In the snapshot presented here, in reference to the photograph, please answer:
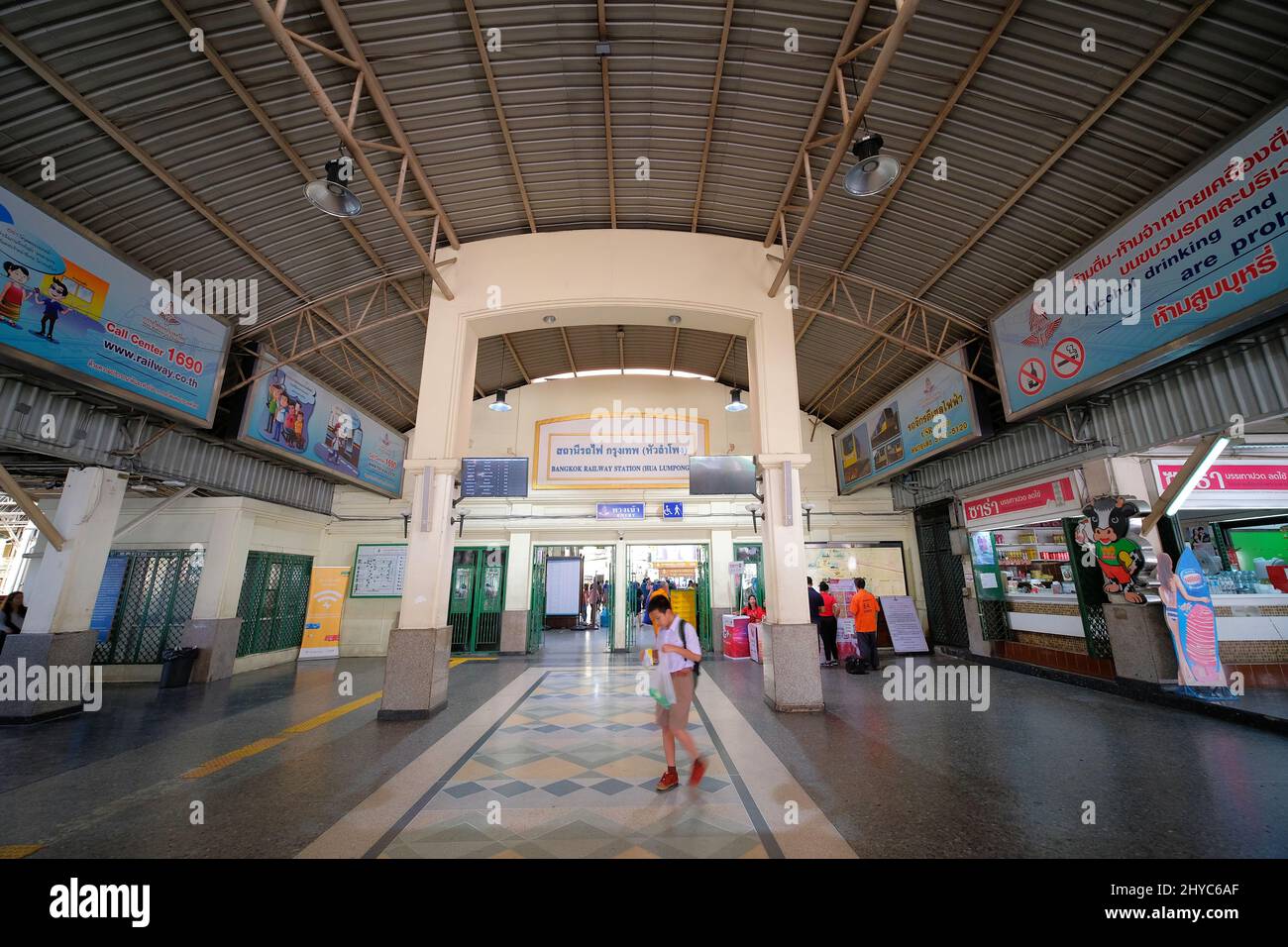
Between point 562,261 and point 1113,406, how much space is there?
28.6ft

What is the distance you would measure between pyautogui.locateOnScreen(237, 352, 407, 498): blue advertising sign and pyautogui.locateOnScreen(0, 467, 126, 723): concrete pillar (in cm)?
188

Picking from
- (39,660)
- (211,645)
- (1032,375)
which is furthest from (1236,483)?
(211,645)

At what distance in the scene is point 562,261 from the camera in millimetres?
7824

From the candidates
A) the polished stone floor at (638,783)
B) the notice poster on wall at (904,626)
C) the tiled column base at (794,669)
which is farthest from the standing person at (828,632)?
the tiled column base at (794,669)

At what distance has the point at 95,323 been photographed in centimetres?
574

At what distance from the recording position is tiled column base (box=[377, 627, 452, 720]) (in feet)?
19.9

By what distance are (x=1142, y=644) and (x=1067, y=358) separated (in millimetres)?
4009

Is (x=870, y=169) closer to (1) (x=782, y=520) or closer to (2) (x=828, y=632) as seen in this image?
(1) (x=782, y=520)

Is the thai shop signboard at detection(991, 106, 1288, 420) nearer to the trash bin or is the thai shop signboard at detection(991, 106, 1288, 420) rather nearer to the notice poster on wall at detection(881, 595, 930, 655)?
the notice poster on wall at detection(881, 595, 930, 655)

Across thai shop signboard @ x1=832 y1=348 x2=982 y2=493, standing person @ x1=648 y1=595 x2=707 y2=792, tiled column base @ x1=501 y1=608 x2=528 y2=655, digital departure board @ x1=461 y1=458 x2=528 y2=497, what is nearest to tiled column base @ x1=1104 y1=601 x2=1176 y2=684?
thai shop signboard @ x1=832 y1=348 x2=982 y2=493

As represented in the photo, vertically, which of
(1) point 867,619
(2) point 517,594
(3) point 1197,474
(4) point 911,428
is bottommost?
(1) point 867,619

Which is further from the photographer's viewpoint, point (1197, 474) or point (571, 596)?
point (571, 596)

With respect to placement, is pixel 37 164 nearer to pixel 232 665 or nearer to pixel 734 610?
pixel 232 665

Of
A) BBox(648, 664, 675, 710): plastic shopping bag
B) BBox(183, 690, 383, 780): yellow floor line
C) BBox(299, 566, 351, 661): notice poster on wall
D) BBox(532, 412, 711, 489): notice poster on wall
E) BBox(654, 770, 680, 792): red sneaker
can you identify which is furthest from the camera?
BBox(532, 412, 711, 489): notice poster on wall
